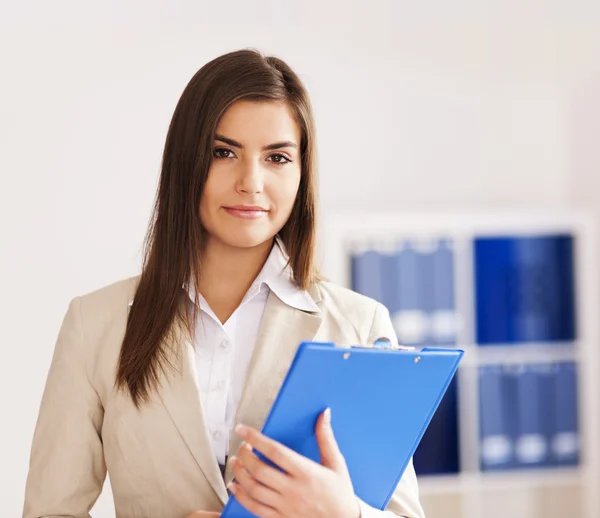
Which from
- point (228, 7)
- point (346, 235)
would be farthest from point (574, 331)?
point (228, 7)

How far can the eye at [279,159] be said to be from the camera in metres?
1.58

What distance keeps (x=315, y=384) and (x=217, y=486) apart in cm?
35

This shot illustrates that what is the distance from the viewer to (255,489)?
133cm

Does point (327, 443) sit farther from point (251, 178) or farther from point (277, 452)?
point (251, 178)

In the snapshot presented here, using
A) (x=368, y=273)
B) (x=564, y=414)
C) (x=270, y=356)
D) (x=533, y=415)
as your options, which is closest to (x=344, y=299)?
(x=270, y=356)

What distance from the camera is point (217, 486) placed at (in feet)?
5.04

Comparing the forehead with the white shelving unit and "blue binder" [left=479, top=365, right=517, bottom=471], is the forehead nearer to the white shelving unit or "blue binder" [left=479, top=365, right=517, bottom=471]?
the white shelving unit

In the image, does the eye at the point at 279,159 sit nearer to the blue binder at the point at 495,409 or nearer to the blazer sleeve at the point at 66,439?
the blazer sleeve at the point at 66,439

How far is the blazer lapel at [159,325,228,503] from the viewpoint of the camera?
1538 mm

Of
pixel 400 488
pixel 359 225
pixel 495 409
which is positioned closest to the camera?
pixel 400 488

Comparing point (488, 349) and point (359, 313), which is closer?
point (359, 313)

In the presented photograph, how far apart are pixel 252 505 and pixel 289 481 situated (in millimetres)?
69

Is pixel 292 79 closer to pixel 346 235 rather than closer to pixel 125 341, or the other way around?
pixel 125 341

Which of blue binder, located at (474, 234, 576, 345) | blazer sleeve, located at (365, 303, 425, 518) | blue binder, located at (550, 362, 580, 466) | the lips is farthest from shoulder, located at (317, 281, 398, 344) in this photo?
blue binder, located at (550, 362, 580, 466)
